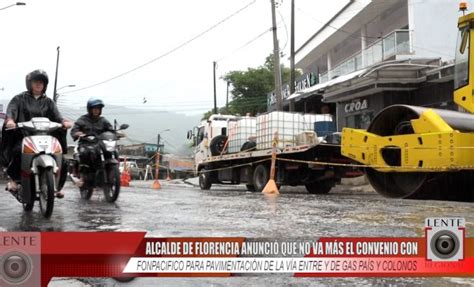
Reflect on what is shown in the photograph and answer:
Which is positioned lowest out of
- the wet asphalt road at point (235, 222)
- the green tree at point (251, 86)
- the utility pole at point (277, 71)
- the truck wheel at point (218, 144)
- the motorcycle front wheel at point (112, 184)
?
the wet asphalt road at point (235, 222)

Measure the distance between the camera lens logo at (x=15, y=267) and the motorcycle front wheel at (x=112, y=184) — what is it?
15.4ft

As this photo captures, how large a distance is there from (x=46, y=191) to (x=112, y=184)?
83.4 inches

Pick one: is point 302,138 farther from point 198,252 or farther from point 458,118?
point 198,252

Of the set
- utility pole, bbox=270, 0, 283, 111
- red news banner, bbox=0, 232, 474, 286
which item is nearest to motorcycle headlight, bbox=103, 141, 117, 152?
red news banner, bbox=0, 232, 474, 286

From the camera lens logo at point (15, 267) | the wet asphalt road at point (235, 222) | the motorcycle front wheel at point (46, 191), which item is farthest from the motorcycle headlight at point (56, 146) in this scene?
the camera lens logo at point (15, 267)

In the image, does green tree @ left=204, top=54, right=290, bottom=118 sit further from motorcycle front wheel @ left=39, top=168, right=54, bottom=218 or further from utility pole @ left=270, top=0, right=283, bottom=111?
motorcycle front wheel @ left=39, top=168, right=54, bottom=218

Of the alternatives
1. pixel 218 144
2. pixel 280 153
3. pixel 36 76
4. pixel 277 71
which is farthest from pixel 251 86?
pixel 36 76

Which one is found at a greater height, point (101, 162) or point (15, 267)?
point (101, 162)

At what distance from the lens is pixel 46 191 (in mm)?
5340

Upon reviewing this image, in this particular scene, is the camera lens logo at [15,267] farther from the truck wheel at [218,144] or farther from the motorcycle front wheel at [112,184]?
the truck wheel at [218,144]

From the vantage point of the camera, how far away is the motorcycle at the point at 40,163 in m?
5.30

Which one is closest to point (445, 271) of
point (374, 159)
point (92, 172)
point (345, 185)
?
point (374, 159)

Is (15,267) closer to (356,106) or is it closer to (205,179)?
(205,179)

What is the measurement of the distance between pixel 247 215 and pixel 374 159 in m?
3.09
